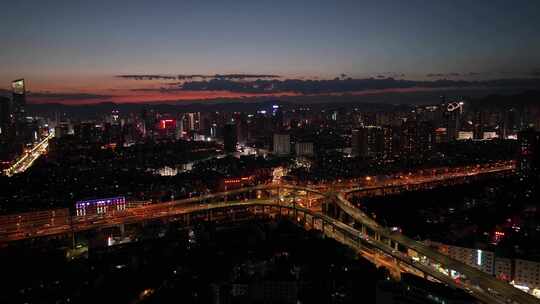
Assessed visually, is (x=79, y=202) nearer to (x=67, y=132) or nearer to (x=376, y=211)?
(x=376, y=211)

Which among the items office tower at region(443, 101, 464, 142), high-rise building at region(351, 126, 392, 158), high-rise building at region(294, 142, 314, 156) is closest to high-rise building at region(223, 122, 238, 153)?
high-rise building at region(294, 142, 314, 156)

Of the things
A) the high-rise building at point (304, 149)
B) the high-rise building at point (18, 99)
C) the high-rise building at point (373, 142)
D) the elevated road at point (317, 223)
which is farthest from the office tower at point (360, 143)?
the high-rise building at point (18, 99)

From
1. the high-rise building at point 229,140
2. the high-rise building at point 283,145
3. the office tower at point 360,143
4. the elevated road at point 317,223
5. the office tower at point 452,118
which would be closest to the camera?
the elevated road at point 317,223

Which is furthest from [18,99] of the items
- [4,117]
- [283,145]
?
[283,145]

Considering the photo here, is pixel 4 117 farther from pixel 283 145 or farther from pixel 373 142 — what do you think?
pixel 373 142

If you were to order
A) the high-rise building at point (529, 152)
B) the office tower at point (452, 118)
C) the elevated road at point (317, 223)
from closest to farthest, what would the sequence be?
the elevated road at point (317, 223) < the high-rise building at point (529, 152) < the office tower at point (452, 118)

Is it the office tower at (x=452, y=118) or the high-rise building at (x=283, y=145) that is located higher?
the office tower at (x=452, y=118)

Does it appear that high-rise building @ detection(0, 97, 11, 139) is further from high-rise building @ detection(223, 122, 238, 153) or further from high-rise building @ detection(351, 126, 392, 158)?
high-rise building @ detection(351, 126, 392, 158)

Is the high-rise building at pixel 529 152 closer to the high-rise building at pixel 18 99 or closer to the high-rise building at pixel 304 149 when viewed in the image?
the high-rise building at pixel 304 149

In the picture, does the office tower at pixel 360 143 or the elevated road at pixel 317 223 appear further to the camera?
the office tower at pixel 360 143
